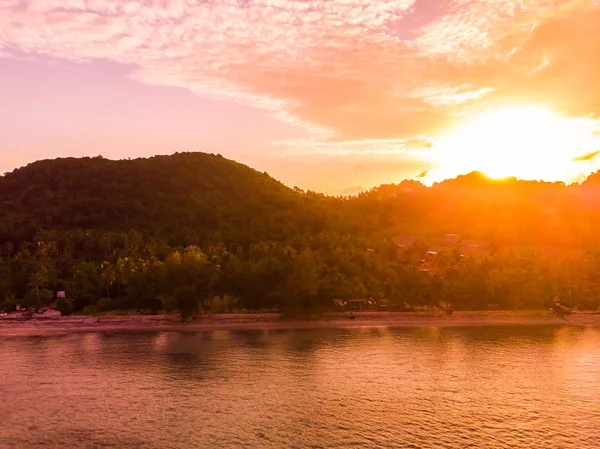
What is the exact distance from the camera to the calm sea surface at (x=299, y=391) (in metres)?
32.4

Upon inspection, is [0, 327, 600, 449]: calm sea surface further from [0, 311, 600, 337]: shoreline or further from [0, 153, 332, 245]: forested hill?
[0, 153, 332, 245]: forested hill

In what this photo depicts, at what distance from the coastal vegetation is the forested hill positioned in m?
0.51

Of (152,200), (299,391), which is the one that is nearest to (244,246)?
(152,200)

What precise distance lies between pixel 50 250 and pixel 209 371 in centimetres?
5951

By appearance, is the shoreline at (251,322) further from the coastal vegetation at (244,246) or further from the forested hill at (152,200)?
the forested hill at (152,200)

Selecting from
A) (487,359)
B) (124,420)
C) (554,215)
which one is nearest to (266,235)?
(487,359)

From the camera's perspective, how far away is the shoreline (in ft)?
221

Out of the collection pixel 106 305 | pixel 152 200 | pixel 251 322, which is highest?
pixel 152 200

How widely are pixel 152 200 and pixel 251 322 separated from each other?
78.7 metres

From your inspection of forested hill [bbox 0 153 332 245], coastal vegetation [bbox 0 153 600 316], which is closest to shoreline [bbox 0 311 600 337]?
coastal vegetation [bbox 0 153 600 316]

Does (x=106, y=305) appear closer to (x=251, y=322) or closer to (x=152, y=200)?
(x=251, y=322)

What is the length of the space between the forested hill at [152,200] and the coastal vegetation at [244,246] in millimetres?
512

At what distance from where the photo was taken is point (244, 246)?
105938mm

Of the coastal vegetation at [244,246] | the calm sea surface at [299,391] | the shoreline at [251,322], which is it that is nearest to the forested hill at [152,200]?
the coastal vegetation at [244,246]
